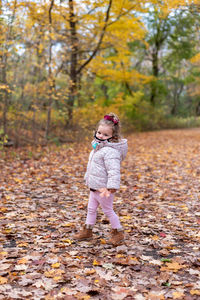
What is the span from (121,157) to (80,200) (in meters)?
2.45

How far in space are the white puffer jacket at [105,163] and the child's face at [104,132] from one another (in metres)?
0.07

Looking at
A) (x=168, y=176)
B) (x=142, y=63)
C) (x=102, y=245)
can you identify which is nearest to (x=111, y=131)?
(x=102, y=245)

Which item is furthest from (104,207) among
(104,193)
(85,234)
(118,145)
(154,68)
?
(154,68)

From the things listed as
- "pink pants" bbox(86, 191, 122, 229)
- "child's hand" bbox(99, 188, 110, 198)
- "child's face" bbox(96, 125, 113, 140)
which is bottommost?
"pink pants" bbox(86, 191, 122, 229)

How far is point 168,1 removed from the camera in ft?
38.1

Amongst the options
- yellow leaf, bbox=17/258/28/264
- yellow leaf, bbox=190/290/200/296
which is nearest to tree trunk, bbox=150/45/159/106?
yellow leaf, bbox=17/258/28/264

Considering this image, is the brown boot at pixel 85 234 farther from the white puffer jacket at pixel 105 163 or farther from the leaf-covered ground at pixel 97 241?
the white puffer jacket at pixel 105 163

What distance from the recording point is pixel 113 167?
3596 millimetres

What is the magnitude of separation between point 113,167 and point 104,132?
436mm

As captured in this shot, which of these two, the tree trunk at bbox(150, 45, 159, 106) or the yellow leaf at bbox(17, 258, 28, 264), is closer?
the yellow leaf at bbox(17, 258, 28, 264)

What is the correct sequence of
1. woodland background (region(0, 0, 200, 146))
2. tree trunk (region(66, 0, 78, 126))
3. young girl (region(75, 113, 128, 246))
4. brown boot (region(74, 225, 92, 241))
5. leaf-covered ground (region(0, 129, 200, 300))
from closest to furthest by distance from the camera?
1. leaf-covered ground (region(0, 129, 200, 300))
2. young girl (region(75, 113, 128, 246))
3. brown boot (region(74, 225, 92, 241))
4. woodland background (region(0, 0, 200, 146))
5. tree trunk (region(66, 0, 78, 126))

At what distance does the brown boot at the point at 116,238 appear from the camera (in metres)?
3.87

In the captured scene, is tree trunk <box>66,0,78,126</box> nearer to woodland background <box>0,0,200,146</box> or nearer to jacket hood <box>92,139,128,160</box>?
woodland background <box>0,0,200,146</box>

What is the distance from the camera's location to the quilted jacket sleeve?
3.54 meters
